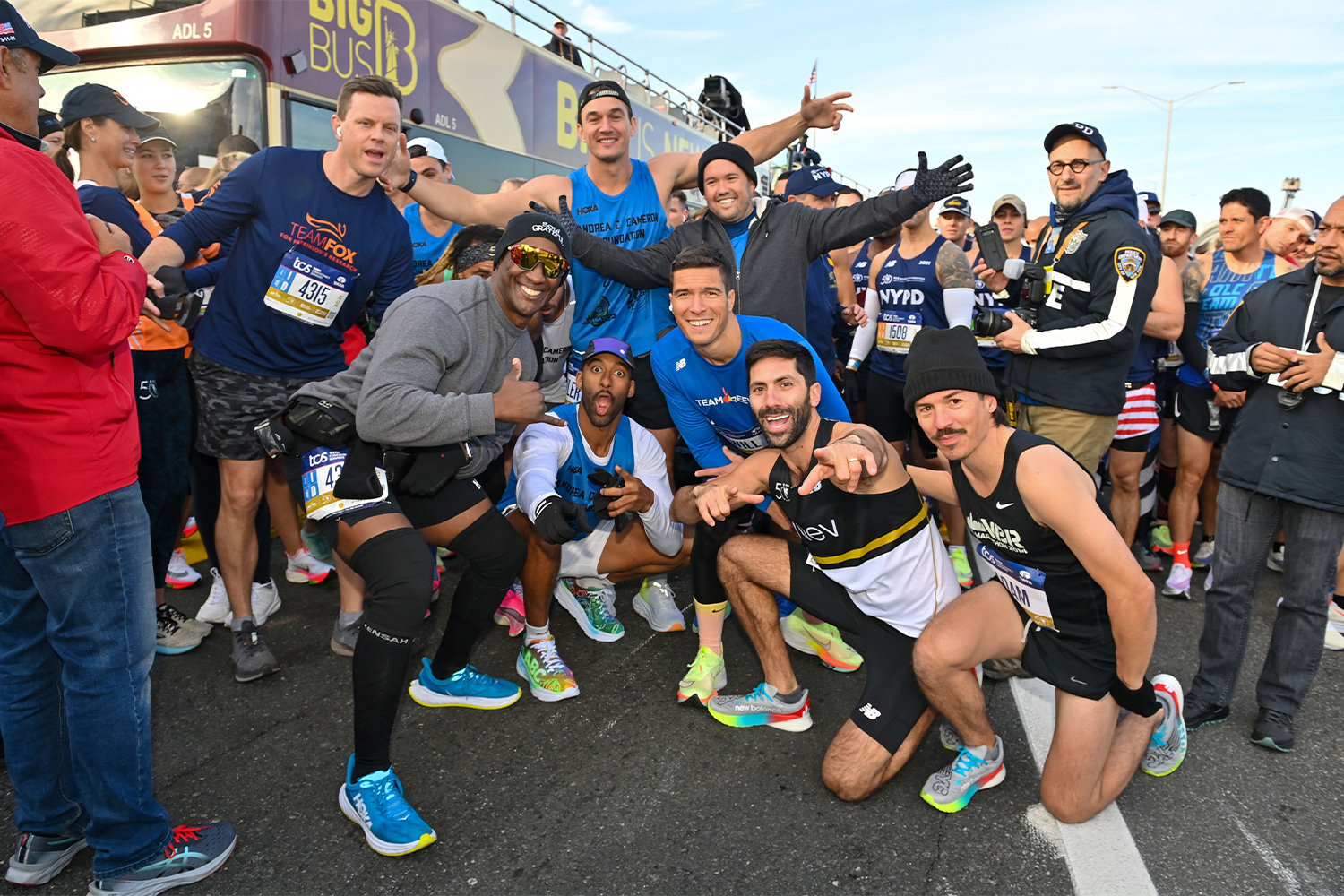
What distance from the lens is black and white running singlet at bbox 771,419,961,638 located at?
9.79ft

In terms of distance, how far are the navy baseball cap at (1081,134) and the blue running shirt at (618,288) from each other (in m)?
2.03

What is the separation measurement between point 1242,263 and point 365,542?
5615 millimetres

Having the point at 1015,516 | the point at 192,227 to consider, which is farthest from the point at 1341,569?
the point at 192,227

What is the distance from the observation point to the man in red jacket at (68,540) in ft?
6.01

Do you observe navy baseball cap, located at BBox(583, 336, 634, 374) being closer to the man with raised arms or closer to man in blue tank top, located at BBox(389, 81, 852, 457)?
man in blue tank top, located at BBox(389, 81, 852, 457)

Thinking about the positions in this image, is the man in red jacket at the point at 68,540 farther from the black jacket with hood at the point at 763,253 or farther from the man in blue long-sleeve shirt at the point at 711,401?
the black jacket with hood at the point at 763,253

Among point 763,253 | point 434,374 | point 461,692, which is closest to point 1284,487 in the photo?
point 763,253

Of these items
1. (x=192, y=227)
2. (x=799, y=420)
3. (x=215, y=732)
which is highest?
(x=192, y=227)

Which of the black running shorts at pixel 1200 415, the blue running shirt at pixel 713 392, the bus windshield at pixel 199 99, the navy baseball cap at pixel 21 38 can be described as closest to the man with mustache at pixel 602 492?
the blue running shirt at pixel 713 392

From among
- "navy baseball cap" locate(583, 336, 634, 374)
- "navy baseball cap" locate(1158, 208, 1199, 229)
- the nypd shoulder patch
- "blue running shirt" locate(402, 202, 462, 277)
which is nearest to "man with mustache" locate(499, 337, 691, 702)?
"navy baseball cap" locate(583, 336, 634, 374)

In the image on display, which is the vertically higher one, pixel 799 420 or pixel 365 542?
pixel 799 420

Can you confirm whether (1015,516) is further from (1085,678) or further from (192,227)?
(192,227)

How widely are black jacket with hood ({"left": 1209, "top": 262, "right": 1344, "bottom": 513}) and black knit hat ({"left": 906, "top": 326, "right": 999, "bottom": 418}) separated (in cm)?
139

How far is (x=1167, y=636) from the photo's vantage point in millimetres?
4109
